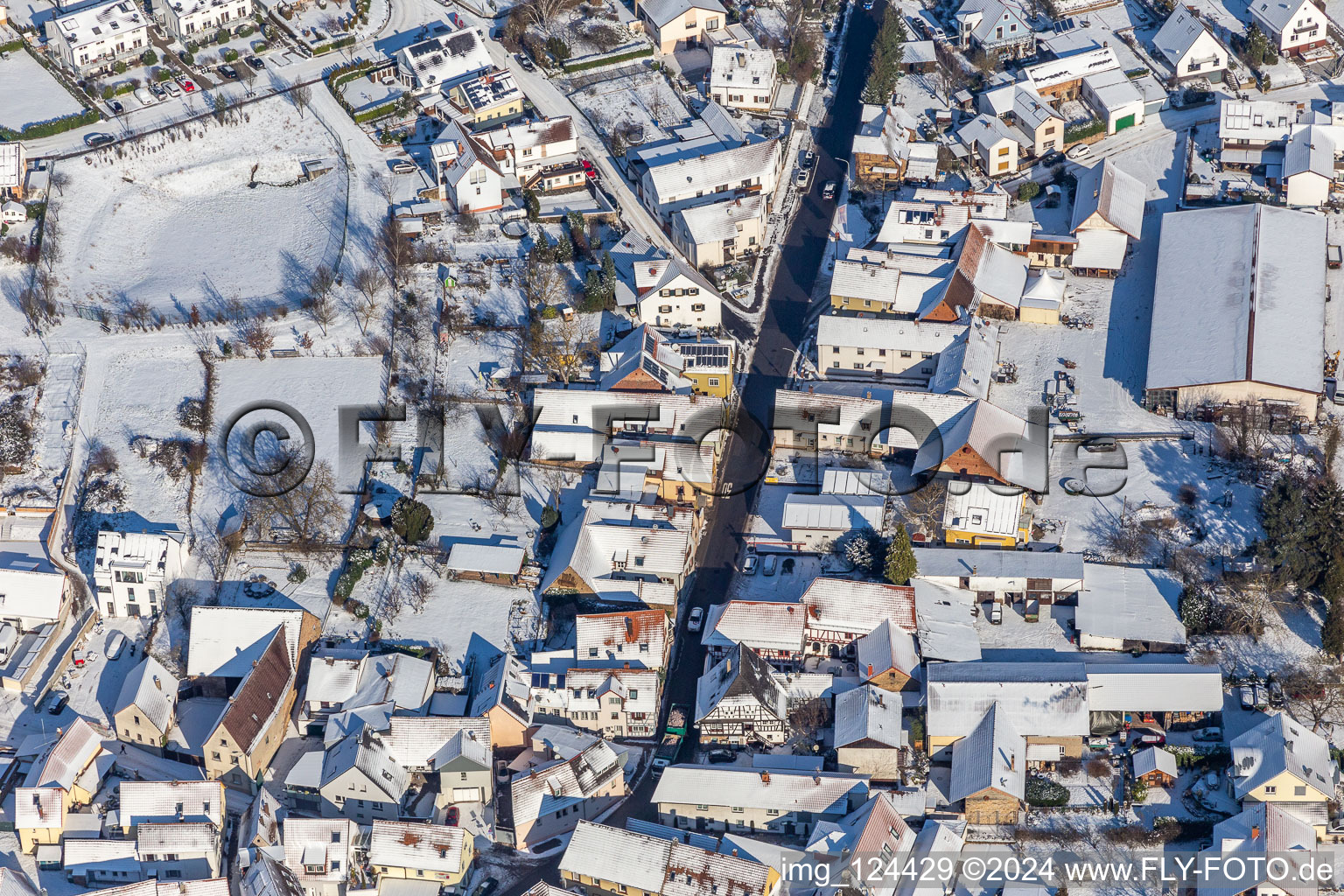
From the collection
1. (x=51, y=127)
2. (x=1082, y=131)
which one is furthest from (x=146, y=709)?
(x=1082, y=131)

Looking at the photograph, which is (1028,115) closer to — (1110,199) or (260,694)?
(1110,199)

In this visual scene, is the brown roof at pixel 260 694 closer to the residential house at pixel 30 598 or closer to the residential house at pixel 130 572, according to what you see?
the residential house at pixel 130 572

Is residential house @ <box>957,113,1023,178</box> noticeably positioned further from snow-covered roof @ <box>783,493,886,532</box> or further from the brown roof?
the brown roof

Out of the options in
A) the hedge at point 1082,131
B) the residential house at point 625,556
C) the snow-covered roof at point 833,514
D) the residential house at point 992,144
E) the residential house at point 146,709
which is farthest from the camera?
the hedge at point 1082,131

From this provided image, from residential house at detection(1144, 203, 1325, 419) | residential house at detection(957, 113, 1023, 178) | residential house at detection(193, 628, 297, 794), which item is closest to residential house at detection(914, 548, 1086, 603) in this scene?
residential house at detection(1144, 203, 1325, 419)

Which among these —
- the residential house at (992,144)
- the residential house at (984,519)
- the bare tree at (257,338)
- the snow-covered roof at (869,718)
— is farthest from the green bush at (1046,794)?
the bare tree at (257,338)
